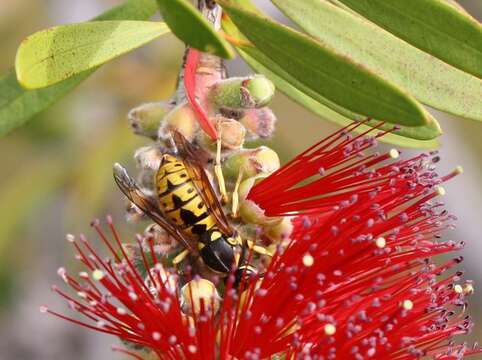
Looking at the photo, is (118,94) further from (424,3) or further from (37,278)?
(424,3)

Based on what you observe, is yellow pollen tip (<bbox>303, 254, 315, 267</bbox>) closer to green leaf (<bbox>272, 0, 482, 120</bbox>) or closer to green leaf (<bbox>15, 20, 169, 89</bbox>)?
green leaf (<bbox>272, 0, 482, 120</bbox>)

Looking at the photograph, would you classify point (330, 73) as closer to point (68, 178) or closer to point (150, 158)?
point (150, 158)

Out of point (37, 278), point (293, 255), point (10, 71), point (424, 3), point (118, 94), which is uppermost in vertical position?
point (118, 94)

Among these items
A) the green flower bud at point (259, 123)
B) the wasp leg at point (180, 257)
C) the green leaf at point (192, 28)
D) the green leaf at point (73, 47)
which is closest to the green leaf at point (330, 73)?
the green leaf at point (192, 28)

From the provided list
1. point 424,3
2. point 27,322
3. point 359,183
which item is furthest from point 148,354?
point 27,322

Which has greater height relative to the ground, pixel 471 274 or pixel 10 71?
pixel 10 71

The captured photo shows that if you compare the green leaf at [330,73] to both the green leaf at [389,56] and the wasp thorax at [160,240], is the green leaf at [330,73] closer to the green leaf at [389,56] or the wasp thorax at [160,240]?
the green leaf at [389,56]

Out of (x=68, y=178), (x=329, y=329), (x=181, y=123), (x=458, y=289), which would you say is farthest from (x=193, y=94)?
(x=68, y=178)
